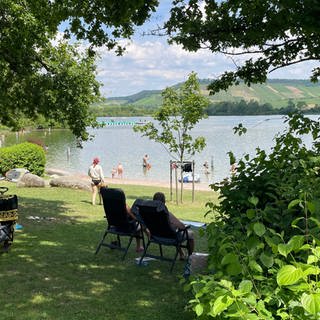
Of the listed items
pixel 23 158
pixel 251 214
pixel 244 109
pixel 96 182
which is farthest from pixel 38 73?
pixel 244 109

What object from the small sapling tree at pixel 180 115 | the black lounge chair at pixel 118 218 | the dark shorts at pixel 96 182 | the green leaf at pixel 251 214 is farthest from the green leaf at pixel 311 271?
the small sapling tree at pixel 180 115

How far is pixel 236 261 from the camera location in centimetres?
210

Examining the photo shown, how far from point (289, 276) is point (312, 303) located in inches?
4.1

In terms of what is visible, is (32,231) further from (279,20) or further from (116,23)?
(279,20)

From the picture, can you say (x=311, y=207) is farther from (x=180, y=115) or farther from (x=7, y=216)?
(x=180, y=115)

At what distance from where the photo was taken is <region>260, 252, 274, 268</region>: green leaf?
201 centimetres

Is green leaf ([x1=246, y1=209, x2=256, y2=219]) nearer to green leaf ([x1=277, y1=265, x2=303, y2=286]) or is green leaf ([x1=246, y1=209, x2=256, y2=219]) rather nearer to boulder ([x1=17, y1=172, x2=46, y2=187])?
green leaf ([x1=277, y1=265, x2=303, y2=286])

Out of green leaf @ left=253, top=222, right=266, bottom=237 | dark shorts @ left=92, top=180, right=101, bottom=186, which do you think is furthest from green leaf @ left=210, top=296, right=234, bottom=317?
dark shorts @ left=92, top=180, right=101, bottom=186

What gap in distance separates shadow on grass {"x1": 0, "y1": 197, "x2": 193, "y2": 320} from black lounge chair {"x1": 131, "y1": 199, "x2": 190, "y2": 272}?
354 mm

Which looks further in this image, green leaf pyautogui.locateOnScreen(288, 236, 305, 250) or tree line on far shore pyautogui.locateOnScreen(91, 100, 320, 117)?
tree line on far shore pyautogui.locateOnScreen(91, 100, 320, 117)

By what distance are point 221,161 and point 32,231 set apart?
36986 mm

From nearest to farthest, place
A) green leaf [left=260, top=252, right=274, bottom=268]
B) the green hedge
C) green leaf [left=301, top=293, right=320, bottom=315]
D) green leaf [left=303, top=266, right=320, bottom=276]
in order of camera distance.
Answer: green leaf [left=301, top=293, right=320, bottom=315], green leaf [left=303, top=266, right=320, bottom=276], green leaf [left=260, top=252, right=274, bottom=268], the green hedge

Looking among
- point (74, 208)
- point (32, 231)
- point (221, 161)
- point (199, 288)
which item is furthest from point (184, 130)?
point (221, 161)

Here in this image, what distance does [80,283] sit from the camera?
17.8ft
